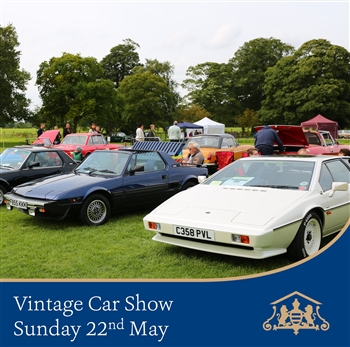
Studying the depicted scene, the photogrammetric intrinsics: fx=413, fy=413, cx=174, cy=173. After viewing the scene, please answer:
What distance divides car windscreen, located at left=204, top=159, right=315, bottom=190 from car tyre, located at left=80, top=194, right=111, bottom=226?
204 cm

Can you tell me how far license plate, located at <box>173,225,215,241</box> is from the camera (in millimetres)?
4490

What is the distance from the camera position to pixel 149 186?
7.73 meters

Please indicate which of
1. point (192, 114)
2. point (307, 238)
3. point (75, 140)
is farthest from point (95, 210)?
point (192, 114)

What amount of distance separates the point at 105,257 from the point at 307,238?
2495 millimetres

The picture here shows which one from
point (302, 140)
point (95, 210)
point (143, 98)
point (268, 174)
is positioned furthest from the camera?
point (143, 98)

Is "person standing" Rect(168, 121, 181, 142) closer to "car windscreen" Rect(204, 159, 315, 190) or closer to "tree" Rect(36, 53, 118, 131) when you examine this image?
"car windscreen" Rect(204, 159, 315, 190)

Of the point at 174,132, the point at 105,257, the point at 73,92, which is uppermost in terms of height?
the point at 73,92

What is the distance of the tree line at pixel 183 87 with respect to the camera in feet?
144

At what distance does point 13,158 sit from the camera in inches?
366

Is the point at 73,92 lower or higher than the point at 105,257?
higher

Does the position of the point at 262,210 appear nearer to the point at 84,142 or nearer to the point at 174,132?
the point at 84,142

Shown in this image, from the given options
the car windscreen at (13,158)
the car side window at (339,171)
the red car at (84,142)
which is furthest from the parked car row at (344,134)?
the car side window at (339,171)

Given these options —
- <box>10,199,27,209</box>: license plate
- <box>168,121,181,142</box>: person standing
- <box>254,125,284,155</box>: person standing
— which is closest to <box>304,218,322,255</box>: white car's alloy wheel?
<box>10,199,27,209</box>: license plate

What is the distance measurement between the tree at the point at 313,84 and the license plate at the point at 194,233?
4787 cm
